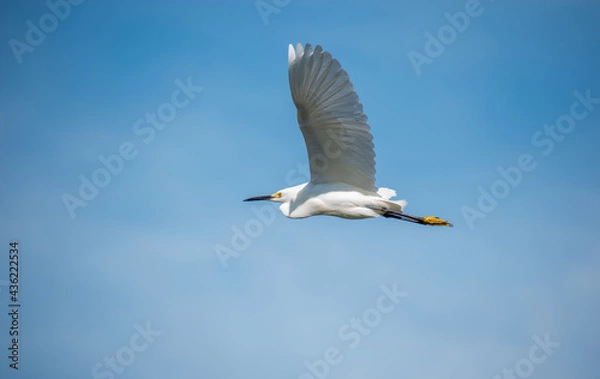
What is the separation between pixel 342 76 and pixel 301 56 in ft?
2.24

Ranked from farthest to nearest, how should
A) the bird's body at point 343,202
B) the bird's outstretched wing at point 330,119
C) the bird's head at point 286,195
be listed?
1. the bird's head at point 286,195
2. the bird's body at point 343,202
3. the bird's outstretched wing at point 330,119

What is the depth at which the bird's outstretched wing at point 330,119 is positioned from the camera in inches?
416

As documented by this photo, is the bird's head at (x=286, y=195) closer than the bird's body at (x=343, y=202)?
No

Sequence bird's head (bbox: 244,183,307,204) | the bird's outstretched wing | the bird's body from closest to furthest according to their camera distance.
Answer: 1. the bird's outstretched wing
2. the bird's body
3. bird's head (bbox: 244,183,307,204)

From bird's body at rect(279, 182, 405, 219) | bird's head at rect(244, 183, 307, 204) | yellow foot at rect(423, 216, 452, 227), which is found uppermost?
bird's head at rect(244, 183, 307, 204)

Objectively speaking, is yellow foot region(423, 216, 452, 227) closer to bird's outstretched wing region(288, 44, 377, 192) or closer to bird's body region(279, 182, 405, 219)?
bird's body region(279, 182, 405, 219)

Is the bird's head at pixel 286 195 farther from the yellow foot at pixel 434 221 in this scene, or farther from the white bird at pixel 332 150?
the yellow foot at pixel 434 221

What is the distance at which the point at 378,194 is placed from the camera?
41.4ft

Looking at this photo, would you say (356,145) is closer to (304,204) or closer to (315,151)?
(315,151)

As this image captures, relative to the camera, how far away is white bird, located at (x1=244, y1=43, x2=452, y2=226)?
418 inches

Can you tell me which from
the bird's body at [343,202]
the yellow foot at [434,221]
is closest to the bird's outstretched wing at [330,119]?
the bird's body at [343,202]

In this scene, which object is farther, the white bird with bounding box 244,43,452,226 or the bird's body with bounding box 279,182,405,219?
the bird's body with bounding box 279,182,405,219

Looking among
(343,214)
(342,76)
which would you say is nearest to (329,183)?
(343,214)

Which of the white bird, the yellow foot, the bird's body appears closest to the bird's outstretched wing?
the white bird
